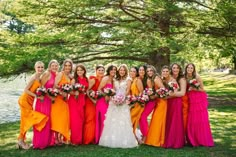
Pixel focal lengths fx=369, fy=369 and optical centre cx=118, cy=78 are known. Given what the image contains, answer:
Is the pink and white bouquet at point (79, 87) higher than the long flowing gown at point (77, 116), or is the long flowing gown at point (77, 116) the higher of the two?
the pink and white bouquet at point (79, 87)

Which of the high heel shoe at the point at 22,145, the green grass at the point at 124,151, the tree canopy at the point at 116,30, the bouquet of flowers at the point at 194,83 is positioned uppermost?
the tree canopy at the point at 116,30

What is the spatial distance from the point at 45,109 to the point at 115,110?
1629 mm

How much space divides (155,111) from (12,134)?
470cm

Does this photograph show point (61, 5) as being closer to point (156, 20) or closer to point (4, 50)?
point (4, 50)

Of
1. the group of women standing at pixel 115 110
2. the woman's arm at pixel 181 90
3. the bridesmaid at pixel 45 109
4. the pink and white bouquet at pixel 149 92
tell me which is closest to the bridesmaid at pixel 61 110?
the group of women standing at pixel 115 110

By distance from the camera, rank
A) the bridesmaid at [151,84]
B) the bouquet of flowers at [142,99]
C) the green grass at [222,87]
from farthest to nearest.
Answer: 1. the green grass at [222,87]
2. the bridesmaid at [151,84]
3. the bouquet of flowers at [142,99]

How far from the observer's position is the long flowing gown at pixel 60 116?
8.31 meters

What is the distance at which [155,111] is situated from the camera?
8820mm

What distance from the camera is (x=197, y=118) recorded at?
868 centimetres

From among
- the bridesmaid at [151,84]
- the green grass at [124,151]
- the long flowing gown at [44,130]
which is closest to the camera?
the green grass at [124,151]

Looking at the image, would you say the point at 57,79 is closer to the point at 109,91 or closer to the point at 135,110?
the point at 109,91

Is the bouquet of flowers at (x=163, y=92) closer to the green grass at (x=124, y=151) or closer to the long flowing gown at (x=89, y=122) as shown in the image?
the green grass at (x=124, y=151)

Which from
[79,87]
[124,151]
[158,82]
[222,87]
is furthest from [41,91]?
[222,87]

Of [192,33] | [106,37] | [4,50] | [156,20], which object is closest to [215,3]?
[192,33]
